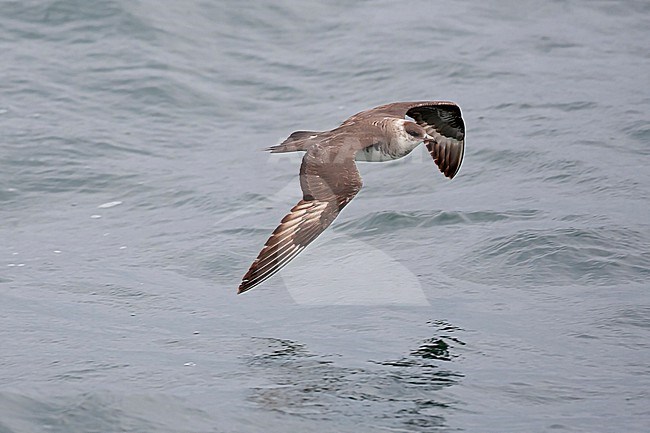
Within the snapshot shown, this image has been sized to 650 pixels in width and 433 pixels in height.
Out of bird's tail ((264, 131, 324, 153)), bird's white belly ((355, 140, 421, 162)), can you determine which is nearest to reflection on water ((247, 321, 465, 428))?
bird's tail ((264, 131, 324, 153))

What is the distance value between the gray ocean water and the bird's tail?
45.7 inches

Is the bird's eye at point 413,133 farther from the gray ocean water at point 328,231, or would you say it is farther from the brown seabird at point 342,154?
the gray ocean water at point 328,231

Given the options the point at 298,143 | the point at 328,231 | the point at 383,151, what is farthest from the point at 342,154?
the point at 328,231

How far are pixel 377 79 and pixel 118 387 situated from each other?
27.2 feet

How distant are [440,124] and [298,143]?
5.72ft

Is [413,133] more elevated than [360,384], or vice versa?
[413,133]

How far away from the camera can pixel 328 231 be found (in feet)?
36.3

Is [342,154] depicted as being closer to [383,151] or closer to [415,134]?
[383,151]

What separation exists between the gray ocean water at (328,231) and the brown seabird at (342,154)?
0.65 m

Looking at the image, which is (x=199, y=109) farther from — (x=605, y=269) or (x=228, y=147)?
(x=605, y=269)

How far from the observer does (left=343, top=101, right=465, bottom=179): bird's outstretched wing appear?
9789mm

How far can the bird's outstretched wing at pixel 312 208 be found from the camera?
7973mm

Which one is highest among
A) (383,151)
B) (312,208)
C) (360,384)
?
(383,151)

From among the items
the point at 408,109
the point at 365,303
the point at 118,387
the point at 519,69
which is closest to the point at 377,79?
the point at 519,69
